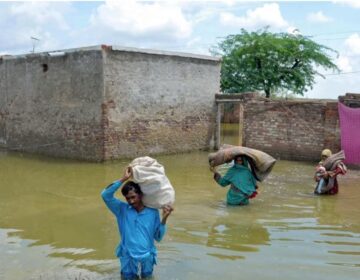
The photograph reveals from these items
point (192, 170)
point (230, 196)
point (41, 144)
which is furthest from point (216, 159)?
point (41, 144)

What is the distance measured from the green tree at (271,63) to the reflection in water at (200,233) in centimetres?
1496

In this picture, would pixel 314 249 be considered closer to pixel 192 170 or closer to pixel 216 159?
pixel 216 159

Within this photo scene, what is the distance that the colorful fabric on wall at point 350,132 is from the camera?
1296 cm

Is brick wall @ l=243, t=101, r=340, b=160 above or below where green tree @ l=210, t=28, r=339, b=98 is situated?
below

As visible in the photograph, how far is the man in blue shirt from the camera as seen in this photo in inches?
173

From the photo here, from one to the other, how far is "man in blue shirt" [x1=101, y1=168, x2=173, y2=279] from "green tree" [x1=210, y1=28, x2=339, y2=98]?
71.4 feet

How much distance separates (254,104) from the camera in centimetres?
1575

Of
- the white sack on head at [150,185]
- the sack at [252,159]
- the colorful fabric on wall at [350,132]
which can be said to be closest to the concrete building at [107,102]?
the colorful fabric on wall at [350,132]

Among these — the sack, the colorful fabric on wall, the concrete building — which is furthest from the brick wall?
the sack

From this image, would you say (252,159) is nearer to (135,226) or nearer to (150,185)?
(150,185)

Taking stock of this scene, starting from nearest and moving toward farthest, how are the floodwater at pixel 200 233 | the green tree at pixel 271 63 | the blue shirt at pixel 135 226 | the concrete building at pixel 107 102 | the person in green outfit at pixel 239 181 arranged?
the blue shirt at pixel 135 226 < the floodwater at pixel 200 233 < the person in green outfit at pixel 239 181 < the concrete building at pixel 107 102 < the green tree at pixel 271 63

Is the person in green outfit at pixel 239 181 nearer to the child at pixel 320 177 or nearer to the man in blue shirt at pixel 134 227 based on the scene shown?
the child at pixel 320 177

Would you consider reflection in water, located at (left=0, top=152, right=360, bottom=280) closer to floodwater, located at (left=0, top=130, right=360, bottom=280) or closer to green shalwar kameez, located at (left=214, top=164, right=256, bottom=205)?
floodwater, located at (left=0, top=130, right=360, bottom=280)

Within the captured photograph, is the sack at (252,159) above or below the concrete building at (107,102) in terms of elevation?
below
